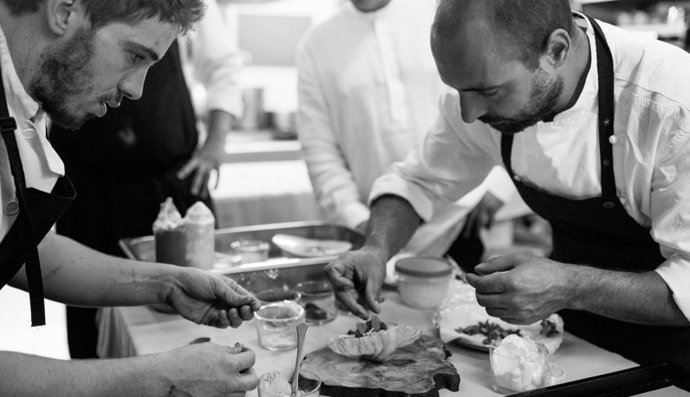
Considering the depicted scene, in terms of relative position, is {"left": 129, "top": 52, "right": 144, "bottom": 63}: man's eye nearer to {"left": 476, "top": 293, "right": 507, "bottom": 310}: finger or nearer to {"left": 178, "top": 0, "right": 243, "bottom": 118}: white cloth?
{"left": 476, "top": 293, "right": 507, "bottom": 310}: finger

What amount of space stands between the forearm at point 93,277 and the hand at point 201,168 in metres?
1.05

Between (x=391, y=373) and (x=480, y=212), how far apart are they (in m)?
1.58

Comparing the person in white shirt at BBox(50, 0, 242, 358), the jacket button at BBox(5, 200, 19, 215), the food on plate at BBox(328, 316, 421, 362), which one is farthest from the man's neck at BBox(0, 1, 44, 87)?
the person in white shirt at BBox(50, 0, 242, 358)

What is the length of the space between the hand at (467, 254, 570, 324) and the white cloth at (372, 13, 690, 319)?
238 mm

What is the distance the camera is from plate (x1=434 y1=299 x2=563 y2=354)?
166cm

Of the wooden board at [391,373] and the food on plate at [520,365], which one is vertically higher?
the food on plate at [520,365]

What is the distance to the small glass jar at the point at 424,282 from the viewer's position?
1.99 meters

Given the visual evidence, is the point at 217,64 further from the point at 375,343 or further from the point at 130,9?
the point at 375,343

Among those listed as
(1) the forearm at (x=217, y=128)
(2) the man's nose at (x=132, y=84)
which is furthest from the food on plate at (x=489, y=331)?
(1) the forearm at (x=217, y=128)

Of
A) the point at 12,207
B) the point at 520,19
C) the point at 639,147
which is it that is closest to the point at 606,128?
the point at 639,147

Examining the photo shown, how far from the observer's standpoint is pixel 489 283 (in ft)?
5.01

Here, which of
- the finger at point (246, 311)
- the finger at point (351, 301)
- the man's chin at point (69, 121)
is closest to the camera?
the man's chin at point (69, 121)

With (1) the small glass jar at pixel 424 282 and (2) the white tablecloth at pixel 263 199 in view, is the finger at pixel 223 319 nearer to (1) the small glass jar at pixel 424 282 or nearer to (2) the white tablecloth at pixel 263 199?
(1) the small glass jar at pixel 424 282

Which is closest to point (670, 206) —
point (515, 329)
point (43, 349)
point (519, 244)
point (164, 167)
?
point (515, 329)
